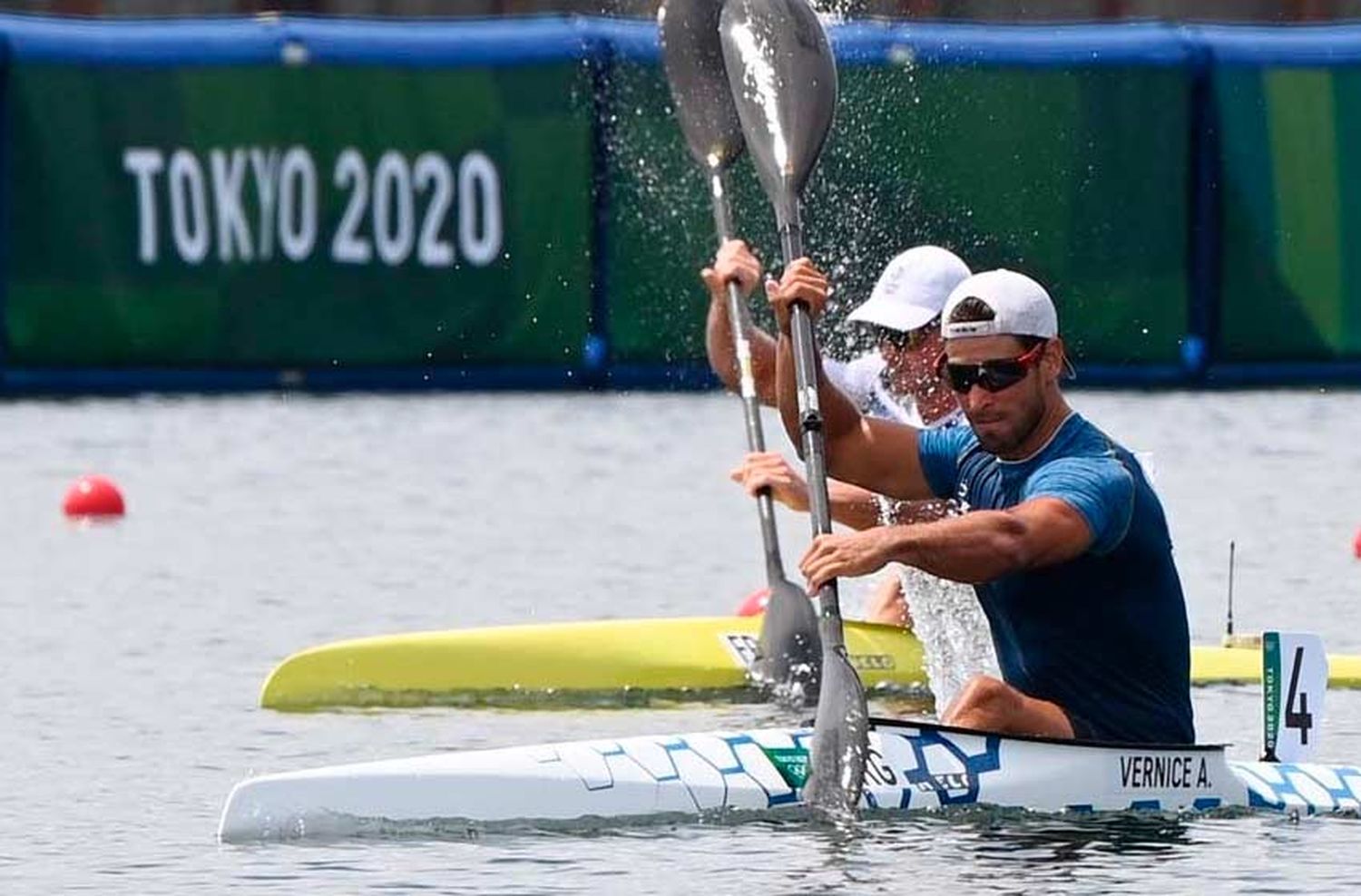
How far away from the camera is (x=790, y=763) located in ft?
30.3

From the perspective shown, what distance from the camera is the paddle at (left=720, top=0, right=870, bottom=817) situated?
382 inches

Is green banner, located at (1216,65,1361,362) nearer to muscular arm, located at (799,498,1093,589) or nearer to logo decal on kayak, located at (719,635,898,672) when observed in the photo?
logo decal on kayak, located at (719,635,898,672)

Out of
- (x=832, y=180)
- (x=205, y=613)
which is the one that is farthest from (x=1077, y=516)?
(x=832, y=180)

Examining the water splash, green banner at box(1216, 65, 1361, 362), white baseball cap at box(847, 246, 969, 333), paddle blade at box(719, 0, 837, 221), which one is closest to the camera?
paddle blade at box(719, 0, 837, 221)

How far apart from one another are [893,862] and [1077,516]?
3.04 ft

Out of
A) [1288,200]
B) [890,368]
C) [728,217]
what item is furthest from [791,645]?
[1288,200]

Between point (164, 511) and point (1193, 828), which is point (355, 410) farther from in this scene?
point (1193, 828)

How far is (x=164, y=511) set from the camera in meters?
17.5

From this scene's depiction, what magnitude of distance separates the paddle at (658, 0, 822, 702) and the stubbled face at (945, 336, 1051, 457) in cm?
217

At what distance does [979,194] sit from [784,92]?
31.1 ft

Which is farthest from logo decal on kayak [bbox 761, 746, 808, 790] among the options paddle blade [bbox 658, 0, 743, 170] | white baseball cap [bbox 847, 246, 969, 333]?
paddle blade [bbox 658, 0, 743, 170]

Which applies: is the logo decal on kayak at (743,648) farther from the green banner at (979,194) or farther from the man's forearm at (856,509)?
the green banner at (979,194)

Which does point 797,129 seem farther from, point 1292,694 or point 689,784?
point 689,784

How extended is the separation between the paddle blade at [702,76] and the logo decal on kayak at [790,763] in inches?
142
